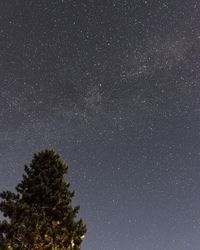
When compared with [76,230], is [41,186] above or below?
above

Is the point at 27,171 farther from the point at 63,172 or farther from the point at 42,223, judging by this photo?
the point at 42,223

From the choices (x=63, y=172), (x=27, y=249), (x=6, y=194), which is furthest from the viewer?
(x=63, y=172)

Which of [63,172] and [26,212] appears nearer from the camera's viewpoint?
[26,212]

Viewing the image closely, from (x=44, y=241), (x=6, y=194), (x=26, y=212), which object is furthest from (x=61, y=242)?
(x=6, y=194)

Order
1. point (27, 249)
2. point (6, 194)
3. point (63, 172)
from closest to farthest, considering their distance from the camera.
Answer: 1. point (27, 249)
2. point (6, 194)
3. point (63, 172)

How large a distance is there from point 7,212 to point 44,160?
450 centimetres

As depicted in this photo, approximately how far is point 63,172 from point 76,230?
4.19m

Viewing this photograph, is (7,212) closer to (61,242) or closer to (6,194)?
(6,194)

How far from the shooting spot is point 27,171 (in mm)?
28672

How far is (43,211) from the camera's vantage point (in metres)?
26.7

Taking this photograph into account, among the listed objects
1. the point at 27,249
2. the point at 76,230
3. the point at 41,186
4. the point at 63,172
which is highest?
the point at 63,172

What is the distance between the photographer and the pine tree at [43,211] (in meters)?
25.5

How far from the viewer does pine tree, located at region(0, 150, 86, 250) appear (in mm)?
25531

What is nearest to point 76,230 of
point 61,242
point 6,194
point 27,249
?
point 61,242
